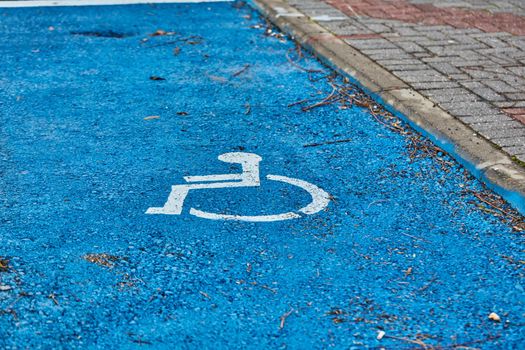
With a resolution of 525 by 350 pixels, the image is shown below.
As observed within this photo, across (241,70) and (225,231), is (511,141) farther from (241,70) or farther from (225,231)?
(241,70)

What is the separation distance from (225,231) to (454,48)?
363 centimetres

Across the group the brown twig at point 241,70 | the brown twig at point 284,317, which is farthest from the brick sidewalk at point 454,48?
the brown twig at point 284,317

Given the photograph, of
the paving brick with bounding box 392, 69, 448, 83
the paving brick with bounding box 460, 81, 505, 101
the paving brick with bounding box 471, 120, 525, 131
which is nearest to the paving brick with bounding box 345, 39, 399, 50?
the paving brick with bounding box 392, 69, 448, 83

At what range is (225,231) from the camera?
12.1 ft

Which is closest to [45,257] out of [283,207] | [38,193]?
[38,193]

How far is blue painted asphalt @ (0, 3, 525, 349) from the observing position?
301 cm

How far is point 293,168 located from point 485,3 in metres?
4.74

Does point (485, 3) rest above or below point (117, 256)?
above

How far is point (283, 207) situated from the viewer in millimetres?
3930

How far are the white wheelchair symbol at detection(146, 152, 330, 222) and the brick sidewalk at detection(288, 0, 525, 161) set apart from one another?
1.29 metres

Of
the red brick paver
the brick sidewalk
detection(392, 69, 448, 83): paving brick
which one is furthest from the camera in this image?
the red brick paver

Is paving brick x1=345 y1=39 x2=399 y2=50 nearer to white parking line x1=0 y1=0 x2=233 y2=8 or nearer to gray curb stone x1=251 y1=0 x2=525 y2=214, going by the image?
gray curb stone x1=251 y1=0 x2=525 y2=214

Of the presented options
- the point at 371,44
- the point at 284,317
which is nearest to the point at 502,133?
the point at 371,44

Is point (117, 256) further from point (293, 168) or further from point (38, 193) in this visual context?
point (293, 168)
